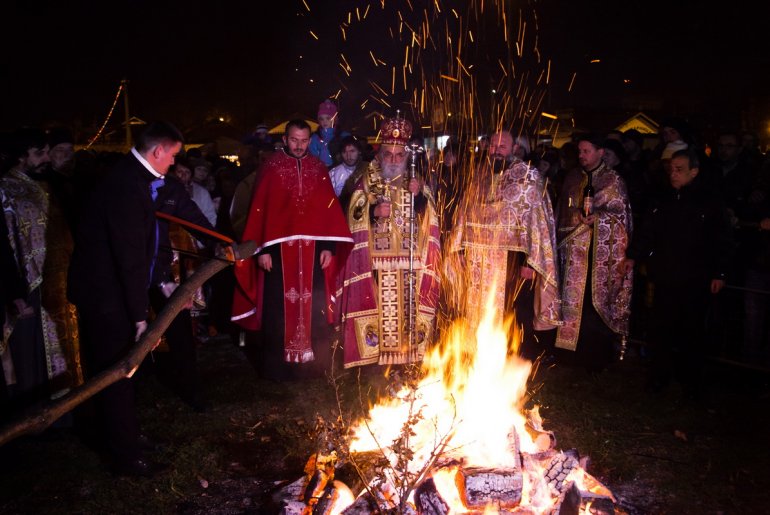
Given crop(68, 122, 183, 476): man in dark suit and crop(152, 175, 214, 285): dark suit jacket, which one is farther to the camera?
crop(152, 175, 214, 285): dark suit jacket

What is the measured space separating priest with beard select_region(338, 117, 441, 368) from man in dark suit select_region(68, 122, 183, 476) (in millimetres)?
2540

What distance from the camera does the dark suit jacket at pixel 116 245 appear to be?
13.8 feet

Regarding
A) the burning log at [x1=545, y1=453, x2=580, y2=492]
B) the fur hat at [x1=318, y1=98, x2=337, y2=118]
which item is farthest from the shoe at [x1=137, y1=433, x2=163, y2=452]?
the fur hat at [x1=318, y1=98, x2=337, y2=118]

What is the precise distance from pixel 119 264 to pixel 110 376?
854 millimetres

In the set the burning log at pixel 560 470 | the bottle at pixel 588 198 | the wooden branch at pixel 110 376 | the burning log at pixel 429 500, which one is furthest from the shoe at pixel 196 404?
the bottle at pixel 588 198

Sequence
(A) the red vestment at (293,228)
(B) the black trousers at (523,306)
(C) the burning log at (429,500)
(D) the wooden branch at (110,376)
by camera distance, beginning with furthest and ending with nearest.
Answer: (B) the black trousers at (523,306) → (A) the red vestment at (293,228) → (C) the burning log at (429,500) → (D) the wooden branch at (110,376)

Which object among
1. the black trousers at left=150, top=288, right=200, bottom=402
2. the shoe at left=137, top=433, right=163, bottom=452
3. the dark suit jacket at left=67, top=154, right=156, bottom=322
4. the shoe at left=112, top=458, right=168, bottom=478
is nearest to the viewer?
the dark suit jacket at left=67, top=154, right=156, bottom=322

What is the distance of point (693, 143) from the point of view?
7910 millimetres

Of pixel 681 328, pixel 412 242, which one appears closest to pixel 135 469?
pixel 412 242

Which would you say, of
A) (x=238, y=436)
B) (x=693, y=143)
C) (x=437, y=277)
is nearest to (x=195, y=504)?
(x=238, y=436)

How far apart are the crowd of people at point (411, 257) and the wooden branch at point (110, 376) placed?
94 centimetres

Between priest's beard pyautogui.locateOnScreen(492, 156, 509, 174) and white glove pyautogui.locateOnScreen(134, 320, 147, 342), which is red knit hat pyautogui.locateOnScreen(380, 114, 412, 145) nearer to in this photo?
priest's beard pyautogui.locateOnScreen(492, 156, 509, 174)

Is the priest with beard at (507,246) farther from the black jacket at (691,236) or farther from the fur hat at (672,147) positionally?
the fur hat at (672,147)

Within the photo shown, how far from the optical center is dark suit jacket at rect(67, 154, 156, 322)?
13.8ft
